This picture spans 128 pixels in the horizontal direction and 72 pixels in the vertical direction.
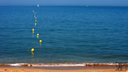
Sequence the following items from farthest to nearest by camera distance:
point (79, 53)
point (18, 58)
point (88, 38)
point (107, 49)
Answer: point (88, 38)
point (107, 49)
point (79, 53)
point (18, 58)

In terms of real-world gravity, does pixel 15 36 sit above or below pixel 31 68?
above

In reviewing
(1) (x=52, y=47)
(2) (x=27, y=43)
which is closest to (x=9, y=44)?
(2) (x=27, y=43)

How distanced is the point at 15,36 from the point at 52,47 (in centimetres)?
1514

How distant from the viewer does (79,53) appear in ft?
148

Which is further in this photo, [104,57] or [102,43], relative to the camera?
[102,43]

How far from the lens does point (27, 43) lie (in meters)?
53.3

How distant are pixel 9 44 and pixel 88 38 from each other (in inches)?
660

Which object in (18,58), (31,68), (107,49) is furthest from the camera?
(107,49)

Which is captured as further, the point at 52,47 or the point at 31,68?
the point at 52,47

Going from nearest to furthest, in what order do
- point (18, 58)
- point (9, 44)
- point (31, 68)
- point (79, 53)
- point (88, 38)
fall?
point (31, 68)
point (18, 58)
point (79, 53)
point (9, 44)
point (88, 38)

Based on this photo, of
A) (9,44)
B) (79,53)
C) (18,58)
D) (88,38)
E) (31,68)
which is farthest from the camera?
(88,38)

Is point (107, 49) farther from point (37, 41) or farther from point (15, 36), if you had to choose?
point (15, 36)

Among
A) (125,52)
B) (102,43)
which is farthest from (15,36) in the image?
(125,52)

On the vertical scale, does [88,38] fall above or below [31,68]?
above
